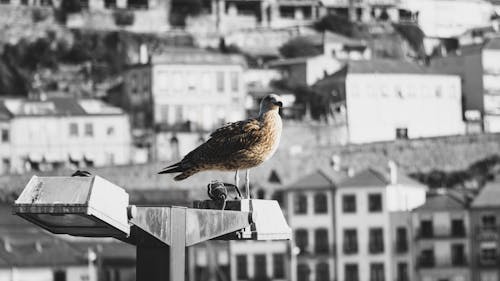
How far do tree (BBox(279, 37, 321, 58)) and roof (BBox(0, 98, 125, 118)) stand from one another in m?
16.3

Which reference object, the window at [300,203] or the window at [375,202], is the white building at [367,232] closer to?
the window at [375,202]

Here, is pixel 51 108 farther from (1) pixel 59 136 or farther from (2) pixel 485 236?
(2) pixel 485 236

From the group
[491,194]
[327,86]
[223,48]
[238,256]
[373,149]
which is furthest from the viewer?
[223,48]

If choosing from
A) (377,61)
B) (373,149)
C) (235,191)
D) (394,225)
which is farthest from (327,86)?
(235,191)

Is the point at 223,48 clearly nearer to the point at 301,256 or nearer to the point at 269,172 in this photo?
the point at 269,172

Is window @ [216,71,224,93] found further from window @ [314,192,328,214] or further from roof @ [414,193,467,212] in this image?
roof @ [414,193,467,212]

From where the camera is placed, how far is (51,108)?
63.0m

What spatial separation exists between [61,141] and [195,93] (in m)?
7.09

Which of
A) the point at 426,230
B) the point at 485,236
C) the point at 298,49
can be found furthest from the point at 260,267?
the point at 298,49

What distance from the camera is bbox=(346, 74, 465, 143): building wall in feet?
224

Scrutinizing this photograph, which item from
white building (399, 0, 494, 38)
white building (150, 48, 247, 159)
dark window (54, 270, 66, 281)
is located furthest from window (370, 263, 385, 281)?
white building (399, 0, 494, 38)

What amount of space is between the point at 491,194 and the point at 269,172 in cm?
854

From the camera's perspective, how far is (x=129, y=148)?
208 ft

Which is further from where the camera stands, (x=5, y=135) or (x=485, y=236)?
(x=5, y=135)
